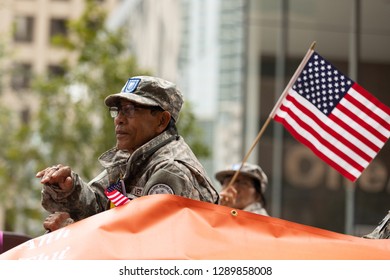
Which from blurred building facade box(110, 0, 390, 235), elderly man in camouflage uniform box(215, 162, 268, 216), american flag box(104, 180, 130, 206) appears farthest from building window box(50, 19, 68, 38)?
american flag box(104, 180, 130, 206)

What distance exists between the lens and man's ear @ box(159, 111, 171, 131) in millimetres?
5531

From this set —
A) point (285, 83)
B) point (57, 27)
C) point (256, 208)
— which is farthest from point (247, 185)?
point (57, 27)

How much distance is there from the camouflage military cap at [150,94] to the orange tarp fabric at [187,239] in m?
1.12

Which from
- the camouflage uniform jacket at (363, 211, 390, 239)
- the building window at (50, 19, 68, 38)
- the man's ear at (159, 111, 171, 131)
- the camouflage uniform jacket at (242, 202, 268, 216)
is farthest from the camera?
the building window at (50, 19, 68, 38)

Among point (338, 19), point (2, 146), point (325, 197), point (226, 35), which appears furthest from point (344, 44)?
point (2, 146)

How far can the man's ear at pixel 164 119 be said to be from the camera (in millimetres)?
5531

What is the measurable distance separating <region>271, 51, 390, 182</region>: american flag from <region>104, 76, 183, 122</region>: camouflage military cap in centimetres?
98

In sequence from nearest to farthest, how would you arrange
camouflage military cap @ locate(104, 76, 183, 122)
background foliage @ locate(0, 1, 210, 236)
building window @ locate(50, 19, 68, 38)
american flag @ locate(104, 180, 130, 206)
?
american flag @ locate(104, 180, 130, 206)
camouflage military cap @ locate(104, 76, 183, 122)
background foliage @ locate(0, 1, 210, 236)
building window @ locate(50, 19, 68, 38)

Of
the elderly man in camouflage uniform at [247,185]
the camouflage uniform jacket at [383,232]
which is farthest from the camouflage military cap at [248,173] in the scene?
the camouflage uniform jacket at [383,232]

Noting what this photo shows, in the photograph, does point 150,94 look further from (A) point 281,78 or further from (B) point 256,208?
(A) point 281,78

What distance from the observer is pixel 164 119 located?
5.55 metres

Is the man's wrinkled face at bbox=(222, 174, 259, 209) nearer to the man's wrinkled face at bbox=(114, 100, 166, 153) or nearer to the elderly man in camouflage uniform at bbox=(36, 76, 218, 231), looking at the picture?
the elderly man in camouflage uniform at bbox=(36, 76, 218, 231)

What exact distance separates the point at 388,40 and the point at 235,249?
16620 mm

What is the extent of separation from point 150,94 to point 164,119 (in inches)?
6.6
